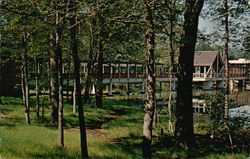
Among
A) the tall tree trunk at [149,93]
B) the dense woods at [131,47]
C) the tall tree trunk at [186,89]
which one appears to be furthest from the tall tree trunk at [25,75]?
the tall tree trunk at [186,89]

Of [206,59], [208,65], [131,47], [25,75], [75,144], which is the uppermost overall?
[206,59]

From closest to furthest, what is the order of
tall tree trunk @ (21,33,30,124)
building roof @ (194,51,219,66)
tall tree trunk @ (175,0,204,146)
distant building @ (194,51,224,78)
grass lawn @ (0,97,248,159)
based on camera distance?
1. grass lawn @ (0,97,248,159)
2. tall tree trunk @ (175,0,204,146)
3. tall tree trunk @ (21,33,30,124)
4. distant building @ (194,51,224,78)
5. building roof @ (194,51,219,66)

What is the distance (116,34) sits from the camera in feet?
23.2

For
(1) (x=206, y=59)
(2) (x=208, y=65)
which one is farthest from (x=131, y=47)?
(1) (x=206, y=59)

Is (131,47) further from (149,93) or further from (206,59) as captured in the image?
(206,59)

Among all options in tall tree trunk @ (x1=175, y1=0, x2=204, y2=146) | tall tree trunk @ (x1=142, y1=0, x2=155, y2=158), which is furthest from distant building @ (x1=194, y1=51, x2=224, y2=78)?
tall tree trunk @ (x1=142, y1=0, x2=155, y2=158)

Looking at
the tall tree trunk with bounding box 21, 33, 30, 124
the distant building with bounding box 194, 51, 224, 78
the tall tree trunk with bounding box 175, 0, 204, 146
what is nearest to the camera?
the tall tree trunk with bounding box 175, 0, 204, 146

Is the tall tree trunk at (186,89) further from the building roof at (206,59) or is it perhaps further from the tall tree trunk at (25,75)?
the building roof at (206,59)

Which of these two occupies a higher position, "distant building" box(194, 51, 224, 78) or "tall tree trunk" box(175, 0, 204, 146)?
"distant building" box(194, 51, 224, 78)

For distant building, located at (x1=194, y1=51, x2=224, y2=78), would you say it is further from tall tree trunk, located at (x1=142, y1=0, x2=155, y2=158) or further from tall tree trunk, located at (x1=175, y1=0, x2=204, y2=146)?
tall tree trunk, located at (x1=142, y1=0, x2=155, y2=158)

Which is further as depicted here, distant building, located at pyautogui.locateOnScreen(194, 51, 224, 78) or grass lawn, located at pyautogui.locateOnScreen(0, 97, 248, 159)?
distant building, located at pyautogui.locateOnScreen(194, 51, 224, 78)

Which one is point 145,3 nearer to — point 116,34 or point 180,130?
point 116,34

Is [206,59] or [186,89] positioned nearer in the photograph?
[186,89]

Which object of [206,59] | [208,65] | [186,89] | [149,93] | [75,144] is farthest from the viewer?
[206,59]
